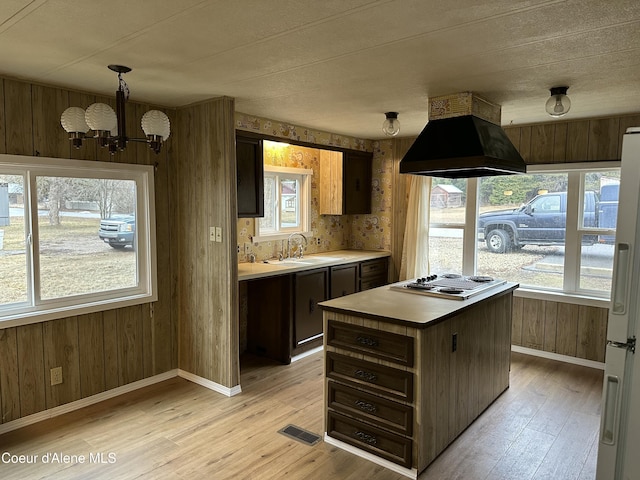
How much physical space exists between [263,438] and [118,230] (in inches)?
77.6

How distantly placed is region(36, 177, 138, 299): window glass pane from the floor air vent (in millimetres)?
1743

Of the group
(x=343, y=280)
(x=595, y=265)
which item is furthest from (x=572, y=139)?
(x=343, y=280)

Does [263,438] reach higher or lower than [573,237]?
lower

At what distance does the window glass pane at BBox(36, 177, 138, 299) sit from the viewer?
316 cm

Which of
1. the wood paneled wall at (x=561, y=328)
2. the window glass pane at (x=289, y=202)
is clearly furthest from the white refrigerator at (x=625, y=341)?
the window glass pane at (x=289, y=202)

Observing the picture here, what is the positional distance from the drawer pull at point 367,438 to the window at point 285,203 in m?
2.40

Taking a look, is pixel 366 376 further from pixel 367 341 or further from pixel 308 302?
pixel 308 302

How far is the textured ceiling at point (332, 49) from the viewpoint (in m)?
1.84

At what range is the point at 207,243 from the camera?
11.9 ft

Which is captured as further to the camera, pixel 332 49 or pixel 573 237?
pixel 573 237

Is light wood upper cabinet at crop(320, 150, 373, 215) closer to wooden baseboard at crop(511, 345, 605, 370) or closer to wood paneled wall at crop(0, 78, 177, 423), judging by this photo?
wood paneled wall at crop(0, 78, 177, 423)

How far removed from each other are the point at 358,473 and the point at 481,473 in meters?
0.71

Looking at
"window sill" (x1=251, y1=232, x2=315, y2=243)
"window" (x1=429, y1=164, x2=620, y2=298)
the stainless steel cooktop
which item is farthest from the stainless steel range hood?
"window sill" (x1=251, y1=232, x2=315, y2=243)

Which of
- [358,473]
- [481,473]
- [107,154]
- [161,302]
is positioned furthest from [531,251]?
[107,154]
